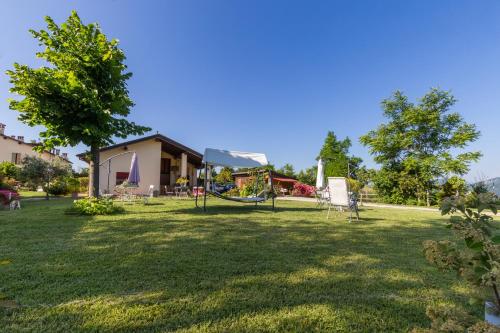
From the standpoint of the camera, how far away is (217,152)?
9.52m

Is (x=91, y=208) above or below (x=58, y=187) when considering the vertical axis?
below

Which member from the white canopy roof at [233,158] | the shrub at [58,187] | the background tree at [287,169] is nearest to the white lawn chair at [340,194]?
the white canopy roof at [233,158]

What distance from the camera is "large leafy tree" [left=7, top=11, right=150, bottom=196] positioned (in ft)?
22.3

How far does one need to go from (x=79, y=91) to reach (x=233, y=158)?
5.11 metres

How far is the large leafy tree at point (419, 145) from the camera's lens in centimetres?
1741

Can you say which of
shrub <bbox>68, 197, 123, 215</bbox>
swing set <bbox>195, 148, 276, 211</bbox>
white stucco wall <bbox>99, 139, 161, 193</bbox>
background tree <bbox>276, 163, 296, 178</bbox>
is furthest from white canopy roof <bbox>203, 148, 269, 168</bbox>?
background tree <bbox>276, 163, 296, 178</bbox>

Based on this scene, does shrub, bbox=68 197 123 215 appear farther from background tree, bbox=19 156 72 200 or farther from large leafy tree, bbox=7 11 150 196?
background tree, bbox=19 156 72 200

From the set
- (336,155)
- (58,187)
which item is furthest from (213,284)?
(336,155)

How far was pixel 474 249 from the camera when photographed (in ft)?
3.54

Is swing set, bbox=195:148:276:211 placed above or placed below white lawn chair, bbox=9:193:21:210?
above

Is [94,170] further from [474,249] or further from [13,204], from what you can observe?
[474,249]

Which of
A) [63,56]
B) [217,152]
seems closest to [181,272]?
[217,152]

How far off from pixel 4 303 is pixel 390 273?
11.7ft

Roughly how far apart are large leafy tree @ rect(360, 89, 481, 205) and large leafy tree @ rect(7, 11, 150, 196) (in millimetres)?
17323
